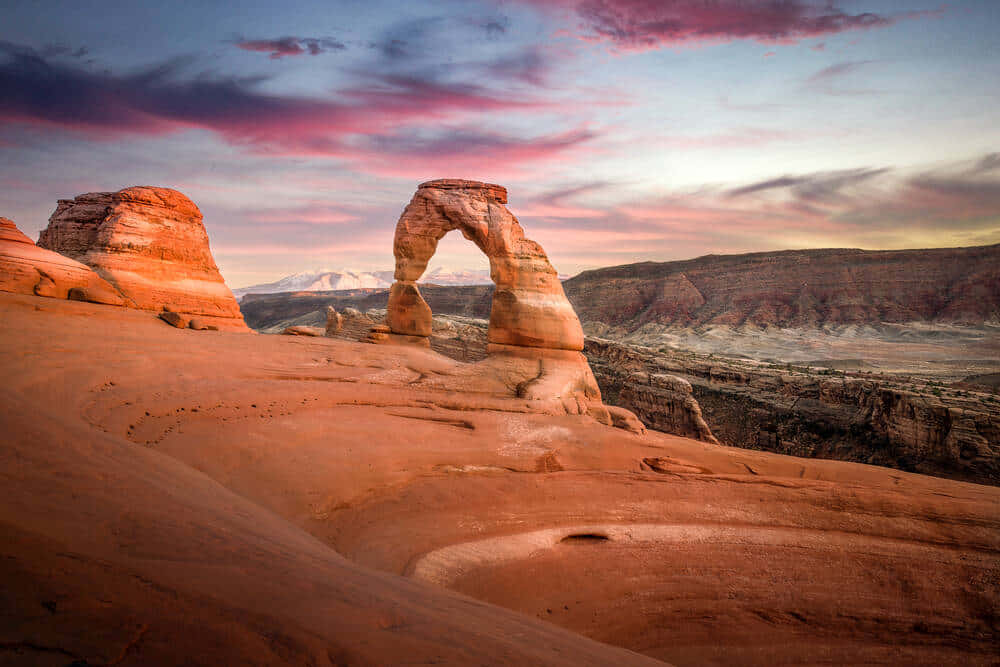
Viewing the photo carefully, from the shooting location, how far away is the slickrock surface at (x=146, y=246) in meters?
13.1

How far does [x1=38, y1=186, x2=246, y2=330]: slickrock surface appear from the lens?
Answer: 517 inches

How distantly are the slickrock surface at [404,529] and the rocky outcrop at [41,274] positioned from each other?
1.11m

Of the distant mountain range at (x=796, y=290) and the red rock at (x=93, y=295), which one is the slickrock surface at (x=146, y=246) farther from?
the distant mountain range at (x=796, y=290)

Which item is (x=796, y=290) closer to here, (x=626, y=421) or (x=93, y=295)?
(x=626, y=421)

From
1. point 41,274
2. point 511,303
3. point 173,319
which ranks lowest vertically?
point 173,319

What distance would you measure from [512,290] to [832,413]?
14.6 meters

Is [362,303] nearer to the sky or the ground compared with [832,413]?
nearer to the sky

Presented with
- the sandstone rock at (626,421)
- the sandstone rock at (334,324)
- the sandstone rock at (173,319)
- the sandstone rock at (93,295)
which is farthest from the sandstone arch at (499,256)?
the sandstone rock at (334,324)

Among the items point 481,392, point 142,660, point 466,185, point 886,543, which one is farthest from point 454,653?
point 466,185

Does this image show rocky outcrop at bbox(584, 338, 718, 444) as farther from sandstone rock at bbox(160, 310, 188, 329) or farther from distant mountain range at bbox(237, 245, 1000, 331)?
distant mountain range at bbox(237, 245, 1000, 331)

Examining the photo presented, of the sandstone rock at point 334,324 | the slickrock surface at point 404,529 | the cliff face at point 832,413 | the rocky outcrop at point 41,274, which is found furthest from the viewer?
the sandstone rock at point 334,324

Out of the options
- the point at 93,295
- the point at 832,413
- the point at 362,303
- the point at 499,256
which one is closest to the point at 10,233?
the point at 93,295

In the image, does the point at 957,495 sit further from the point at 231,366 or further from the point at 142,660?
the point at 231,366

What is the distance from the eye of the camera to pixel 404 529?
5.28 metres
